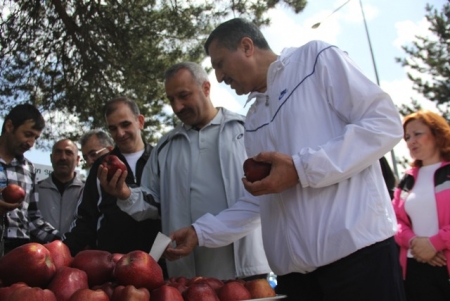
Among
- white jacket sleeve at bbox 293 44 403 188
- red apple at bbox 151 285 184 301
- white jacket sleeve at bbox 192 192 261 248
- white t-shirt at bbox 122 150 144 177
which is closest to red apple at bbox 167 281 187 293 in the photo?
red apple at bbox 151 285 184 301

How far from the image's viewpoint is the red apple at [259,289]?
4.52ft

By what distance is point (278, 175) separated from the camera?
1.58 meters

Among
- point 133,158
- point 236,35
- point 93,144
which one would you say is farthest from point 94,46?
point 236,35

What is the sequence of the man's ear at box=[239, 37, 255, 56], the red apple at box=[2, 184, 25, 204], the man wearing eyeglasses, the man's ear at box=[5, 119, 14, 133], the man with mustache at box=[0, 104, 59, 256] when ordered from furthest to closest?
the man wearing eyeglasses → the man's ear at box=[5, 119, 14, 133] → the man with mustache at box=[0, 104, 59, 256] → the red apple at box=[2, 184, 25, 204] → the man's ear at box=[239, 37, 255, 56]

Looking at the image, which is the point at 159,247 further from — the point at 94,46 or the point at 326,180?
the point at 94,46

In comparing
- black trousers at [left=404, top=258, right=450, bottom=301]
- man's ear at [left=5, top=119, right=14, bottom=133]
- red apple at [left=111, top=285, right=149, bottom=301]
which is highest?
man's ear at [left=5, top=119, right=14, bottom=133]

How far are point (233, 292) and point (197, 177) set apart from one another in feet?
4.74

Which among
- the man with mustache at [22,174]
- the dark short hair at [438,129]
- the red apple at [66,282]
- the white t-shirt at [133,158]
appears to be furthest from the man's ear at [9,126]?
the dark short hair at [438,129]

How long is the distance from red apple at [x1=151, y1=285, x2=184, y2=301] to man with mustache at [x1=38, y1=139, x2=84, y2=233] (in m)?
3.40

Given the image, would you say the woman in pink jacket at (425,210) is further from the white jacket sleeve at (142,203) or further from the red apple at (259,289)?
the red apple at (259,289)

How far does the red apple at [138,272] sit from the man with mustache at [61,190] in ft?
10.8

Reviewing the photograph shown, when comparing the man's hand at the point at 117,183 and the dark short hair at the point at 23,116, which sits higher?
the dark short hair at the point at 23,116

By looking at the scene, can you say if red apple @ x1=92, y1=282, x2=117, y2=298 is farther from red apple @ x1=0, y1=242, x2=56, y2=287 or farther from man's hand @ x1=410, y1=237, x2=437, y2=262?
man's hand @ x1=410, y1=237, x2=437, y2=262

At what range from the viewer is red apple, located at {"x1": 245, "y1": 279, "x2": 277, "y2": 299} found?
1.38m
